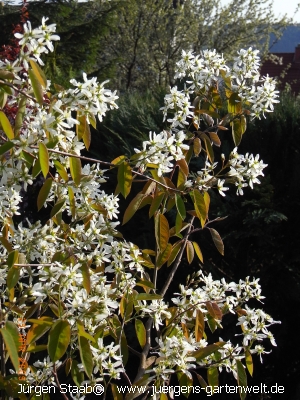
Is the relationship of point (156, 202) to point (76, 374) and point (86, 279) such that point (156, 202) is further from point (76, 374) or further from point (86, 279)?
point (76, 374)

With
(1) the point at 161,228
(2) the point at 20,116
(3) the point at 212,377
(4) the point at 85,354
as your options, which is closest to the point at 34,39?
(2) the point at 20,116

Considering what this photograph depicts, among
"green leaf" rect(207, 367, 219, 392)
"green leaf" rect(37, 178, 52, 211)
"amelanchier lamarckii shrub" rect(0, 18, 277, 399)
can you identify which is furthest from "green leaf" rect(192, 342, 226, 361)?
"green leaf" rect(37, 178, 52, 211)

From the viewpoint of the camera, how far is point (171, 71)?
9867 millimetres

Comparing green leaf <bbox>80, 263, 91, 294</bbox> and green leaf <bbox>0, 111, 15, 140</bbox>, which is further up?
green leaf <bbox>0, 111, 15, 140</bbox>

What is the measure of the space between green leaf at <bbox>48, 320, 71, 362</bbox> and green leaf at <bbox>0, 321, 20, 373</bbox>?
16 cm

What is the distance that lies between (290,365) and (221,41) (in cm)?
788

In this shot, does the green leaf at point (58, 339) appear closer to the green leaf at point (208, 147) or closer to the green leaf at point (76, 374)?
Result: the green leaf at point (76, 374)

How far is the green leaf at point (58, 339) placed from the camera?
5.10 feet

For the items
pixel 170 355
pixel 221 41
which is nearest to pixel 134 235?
pixel 170 355

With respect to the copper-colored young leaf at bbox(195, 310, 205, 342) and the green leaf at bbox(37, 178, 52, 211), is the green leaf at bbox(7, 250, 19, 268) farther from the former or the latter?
the copper-colored young leaf at bbox(195, 310, 205, 342)

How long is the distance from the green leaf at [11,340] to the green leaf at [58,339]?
16cm

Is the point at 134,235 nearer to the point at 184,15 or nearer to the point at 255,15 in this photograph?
the point at 184,15

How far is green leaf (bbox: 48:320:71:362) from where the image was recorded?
5.10 feet

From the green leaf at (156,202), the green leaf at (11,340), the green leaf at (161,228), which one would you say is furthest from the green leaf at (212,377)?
the green leaf at (11,340)
